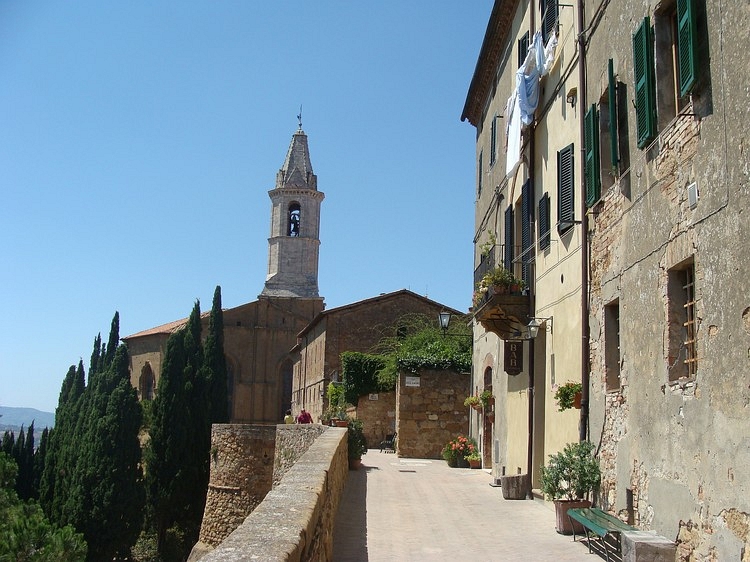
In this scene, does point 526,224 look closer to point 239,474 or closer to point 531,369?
point 531,369

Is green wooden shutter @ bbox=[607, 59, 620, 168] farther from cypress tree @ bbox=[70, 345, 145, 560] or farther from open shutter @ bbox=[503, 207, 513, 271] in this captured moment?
cypress tree @ bbox=[70, 345, 145, 560]

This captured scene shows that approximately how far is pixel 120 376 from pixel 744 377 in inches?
1318

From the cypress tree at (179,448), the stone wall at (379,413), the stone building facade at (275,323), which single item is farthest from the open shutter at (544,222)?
the stone building facade at (275,323)

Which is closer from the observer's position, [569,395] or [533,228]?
[569,395]

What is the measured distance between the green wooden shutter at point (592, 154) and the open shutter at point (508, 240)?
5.49 m

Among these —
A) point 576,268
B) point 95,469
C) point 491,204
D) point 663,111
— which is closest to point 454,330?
point 491,204

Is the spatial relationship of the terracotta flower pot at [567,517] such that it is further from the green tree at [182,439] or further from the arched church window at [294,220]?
the arched church window at [294,220]

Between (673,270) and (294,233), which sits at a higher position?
(294,233)

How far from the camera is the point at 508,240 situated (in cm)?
1638

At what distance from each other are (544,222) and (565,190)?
1.49m

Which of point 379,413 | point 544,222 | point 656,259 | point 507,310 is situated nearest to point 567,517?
point 656,259

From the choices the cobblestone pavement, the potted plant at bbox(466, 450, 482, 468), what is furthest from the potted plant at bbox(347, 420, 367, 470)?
the potted plant at bbox(466, 450, 482, 468)

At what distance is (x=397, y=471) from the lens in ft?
62.2

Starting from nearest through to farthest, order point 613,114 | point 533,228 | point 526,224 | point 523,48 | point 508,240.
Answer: point 613,114
point 533,228
point 526,224
point 523,48
point 508,240
